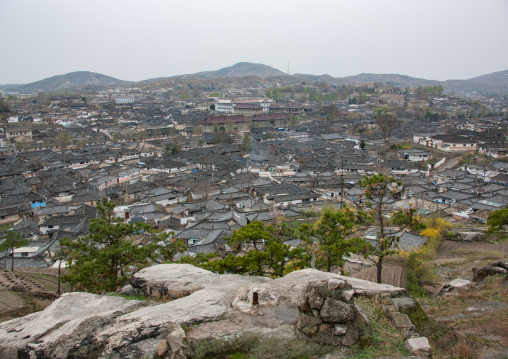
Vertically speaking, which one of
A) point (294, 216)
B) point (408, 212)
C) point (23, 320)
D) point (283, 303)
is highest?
point (408, 212)

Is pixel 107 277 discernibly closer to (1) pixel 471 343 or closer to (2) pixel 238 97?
(1) pixel 471 343

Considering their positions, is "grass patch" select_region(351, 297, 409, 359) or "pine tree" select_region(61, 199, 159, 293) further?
"pine tree" select_region(61, 199, 159, 293)

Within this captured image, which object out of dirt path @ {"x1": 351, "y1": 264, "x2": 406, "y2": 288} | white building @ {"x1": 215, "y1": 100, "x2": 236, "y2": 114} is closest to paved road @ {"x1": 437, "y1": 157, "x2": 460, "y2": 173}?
dirt path @ {"x1": 351, "y1": 264, "x2": 406, "y2": 288}

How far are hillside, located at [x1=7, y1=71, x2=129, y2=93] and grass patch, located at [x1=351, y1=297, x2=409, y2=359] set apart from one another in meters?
162

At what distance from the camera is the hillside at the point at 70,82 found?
154 m

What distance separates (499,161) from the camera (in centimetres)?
3316

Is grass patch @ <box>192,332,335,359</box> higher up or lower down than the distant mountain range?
lower down

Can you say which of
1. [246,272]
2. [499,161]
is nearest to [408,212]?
[246,272]

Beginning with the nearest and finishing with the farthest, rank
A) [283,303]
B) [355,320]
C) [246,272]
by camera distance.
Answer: [355,320] < [283,303] < [246,272]

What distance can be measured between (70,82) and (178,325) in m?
186

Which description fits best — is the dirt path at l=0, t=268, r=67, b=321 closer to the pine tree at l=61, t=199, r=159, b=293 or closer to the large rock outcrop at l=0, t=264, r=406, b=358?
the pine tree at l=61, t=199, r=159, b=293

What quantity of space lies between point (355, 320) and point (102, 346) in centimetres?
395

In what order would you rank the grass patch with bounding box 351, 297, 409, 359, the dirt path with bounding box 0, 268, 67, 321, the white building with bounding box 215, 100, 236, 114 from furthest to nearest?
the white building with bounding box 215, 100, 236, 114 < the dirt path with bounding box 0, 268, 67, 321 < the grass patch with bounding box 351, 297, 409, 359

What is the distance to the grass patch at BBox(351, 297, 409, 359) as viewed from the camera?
5129mm
